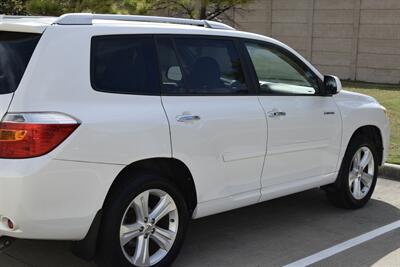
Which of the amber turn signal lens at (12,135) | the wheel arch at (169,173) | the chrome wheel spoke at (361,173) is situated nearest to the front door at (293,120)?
the chrome wheel spoke at (361,173)

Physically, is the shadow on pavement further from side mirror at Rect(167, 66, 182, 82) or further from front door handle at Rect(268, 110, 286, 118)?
side mirror at Rect(167, 66, 182, 82)

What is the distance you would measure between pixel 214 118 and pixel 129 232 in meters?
1.07

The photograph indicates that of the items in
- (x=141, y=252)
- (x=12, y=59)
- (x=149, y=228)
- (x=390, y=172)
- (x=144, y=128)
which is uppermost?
(x=12, y=59)

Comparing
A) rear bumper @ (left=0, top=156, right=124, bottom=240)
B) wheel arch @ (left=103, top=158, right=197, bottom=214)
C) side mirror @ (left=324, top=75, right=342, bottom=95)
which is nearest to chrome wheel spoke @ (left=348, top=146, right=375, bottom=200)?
side mirror @ (left=324, top=75, right=342, bottom=95)

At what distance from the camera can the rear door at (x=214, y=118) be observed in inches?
164

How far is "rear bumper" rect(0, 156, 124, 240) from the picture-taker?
3.38 meters

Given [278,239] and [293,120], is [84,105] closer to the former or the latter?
[293,120]

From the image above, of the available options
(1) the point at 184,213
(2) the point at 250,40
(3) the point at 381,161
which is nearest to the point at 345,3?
(3) the point at 381,161

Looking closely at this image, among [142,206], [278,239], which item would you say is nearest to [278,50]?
[278,239]

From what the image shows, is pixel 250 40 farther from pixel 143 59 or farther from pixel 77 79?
pixel 77 79

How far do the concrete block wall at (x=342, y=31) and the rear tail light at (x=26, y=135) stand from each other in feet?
53.3

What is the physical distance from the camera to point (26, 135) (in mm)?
3408

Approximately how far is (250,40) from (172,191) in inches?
63.2

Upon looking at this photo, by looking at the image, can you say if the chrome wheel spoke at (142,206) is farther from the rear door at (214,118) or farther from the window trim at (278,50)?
the window trim at (278,50)
